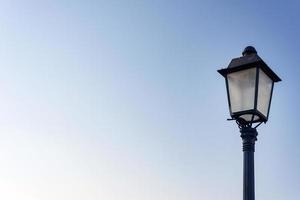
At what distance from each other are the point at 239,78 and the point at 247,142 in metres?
0.83

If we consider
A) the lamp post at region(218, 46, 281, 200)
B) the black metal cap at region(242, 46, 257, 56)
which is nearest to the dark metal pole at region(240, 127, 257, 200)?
the lamp post at region(218, 46, 281, 200)

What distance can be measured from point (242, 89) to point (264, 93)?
30 centimetres

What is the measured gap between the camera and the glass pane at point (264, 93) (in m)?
7.31

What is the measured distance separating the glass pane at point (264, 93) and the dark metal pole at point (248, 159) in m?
0.33

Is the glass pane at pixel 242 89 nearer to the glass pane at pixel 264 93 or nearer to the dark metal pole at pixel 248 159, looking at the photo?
the glass pane at pixel 264 93

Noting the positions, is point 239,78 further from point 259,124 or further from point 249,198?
point 249,198

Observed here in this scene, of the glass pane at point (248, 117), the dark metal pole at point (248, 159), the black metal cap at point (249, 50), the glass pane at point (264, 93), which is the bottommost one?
the dark metal pole at point (248, 159)

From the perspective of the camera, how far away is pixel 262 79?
736cm

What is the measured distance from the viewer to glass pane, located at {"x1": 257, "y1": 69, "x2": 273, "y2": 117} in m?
7.31

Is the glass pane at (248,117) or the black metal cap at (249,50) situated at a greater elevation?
the black metal cap at (249,50)

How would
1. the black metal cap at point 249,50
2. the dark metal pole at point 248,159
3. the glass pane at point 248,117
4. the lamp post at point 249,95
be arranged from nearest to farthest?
the dark metal pole at point 248,159, the lamp post at point 249,95, the glass pane at point 248,117, the black metal cap at point 249,50

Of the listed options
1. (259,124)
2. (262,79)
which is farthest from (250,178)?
(262,79)

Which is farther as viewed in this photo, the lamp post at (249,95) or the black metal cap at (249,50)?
the black metal cap at (249,50)

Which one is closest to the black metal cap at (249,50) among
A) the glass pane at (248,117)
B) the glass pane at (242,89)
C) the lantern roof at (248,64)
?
the lantern roof at (248,64)
